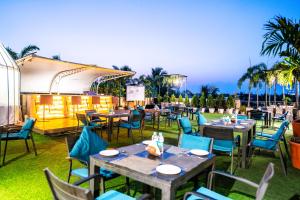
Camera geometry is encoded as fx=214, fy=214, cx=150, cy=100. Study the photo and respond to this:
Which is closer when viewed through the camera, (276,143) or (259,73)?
(276,143)

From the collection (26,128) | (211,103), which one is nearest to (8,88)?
(26,128)

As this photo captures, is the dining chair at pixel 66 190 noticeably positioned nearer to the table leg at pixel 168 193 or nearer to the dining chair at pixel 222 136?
the table leg at pixel 168 193

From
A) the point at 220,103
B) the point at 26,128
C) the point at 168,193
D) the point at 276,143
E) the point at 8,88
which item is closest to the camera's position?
the point at 8,88

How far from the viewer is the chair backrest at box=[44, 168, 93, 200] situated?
1.27 meters

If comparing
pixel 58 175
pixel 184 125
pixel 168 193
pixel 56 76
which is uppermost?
pixel 56 76

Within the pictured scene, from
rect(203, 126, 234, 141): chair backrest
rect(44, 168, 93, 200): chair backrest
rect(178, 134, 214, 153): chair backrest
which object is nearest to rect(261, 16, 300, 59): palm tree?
rect(203, 126, 234, 141): chair backrest

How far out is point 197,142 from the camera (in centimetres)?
290

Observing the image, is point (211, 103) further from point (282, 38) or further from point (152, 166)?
A: point (152, 166)

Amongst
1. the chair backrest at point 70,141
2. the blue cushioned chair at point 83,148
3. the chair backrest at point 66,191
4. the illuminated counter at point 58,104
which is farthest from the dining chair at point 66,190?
the illuminated counter at point 58,104

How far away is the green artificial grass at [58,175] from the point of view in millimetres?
2980

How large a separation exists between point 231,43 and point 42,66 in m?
45.5

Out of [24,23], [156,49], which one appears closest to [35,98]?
[24,23]

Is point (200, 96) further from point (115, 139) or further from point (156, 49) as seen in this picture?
point (156, 49)

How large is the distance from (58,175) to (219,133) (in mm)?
2816
